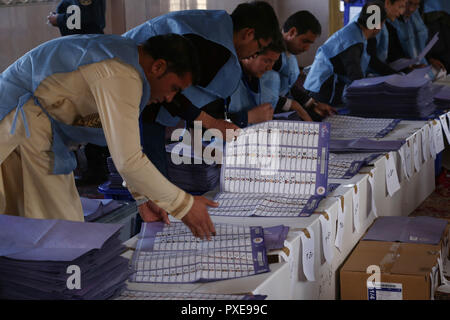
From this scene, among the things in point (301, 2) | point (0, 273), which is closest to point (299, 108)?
point (0, 273)

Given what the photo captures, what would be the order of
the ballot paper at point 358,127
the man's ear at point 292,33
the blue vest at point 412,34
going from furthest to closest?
1. the blue vest at point 412,34
2. the man's ear at point 292,33
3. the ballot paper at point 358,127

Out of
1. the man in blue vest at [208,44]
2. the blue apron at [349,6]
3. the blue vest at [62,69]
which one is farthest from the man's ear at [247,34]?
the blue apron at [349,6]

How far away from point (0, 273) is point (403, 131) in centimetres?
221

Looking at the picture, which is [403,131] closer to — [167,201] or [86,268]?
[167,201]

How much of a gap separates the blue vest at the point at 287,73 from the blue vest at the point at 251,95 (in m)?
0.19

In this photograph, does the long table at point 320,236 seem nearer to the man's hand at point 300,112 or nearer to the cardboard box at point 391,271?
the cardboard box at point 391,271

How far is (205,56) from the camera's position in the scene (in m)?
2.20

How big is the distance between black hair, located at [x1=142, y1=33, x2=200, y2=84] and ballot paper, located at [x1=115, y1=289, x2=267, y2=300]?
534mm

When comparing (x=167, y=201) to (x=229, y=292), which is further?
(x=167, y=201)

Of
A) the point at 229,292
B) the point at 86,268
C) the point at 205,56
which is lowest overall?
the point at 229,292

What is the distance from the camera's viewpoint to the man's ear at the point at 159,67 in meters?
1.52

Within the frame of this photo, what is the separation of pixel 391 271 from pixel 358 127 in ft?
4.56

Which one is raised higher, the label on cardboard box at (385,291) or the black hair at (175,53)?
the black hair at (175,53)

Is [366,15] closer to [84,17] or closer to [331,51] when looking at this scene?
[331,51]
